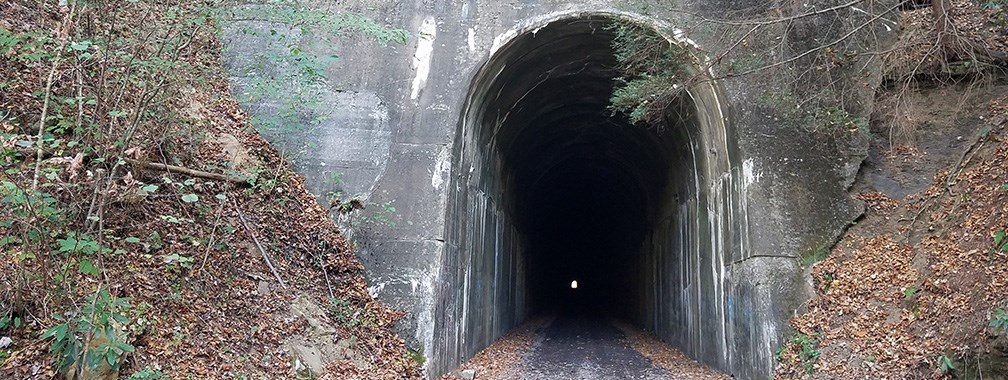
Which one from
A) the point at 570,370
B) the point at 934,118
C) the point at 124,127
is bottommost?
the point at 570,370

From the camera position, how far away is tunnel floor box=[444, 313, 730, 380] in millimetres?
10016

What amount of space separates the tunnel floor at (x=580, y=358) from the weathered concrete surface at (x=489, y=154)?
44 cm

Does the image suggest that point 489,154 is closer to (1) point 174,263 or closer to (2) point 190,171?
(2) point 190,171

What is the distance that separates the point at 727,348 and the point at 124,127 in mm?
8397

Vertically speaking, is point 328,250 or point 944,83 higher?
point 944,83

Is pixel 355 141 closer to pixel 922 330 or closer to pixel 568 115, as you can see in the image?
pixel 568 115

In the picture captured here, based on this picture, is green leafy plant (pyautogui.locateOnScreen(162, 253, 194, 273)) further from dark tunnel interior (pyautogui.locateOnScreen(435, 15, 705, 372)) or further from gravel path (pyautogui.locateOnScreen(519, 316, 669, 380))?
gravel path (pyautogui.locateOnScreen(519, 316, 669, 380))

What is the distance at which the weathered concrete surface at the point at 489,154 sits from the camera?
Answer: 8.62 meters

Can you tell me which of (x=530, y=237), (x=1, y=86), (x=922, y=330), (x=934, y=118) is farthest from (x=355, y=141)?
(x=530, y=237)

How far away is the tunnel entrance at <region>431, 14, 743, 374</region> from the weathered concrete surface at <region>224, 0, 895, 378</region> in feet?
0.25

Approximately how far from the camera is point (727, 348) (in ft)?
30.5

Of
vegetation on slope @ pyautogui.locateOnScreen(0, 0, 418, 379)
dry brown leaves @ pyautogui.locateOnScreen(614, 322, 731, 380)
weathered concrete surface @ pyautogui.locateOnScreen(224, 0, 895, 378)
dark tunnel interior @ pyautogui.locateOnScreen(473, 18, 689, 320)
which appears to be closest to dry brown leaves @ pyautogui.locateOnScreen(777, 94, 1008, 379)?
weathered concrete surface @ pyautogui.locateOnScreen(224, 0, 895, 378)

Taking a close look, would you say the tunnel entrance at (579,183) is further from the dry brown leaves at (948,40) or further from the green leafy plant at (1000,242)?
the green leafy plant at (1000,242)

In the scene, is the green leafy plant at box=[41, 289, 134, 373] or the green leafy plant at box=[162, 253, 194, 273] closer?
the green leafy plant at box=[41, 289, 134, 373]
